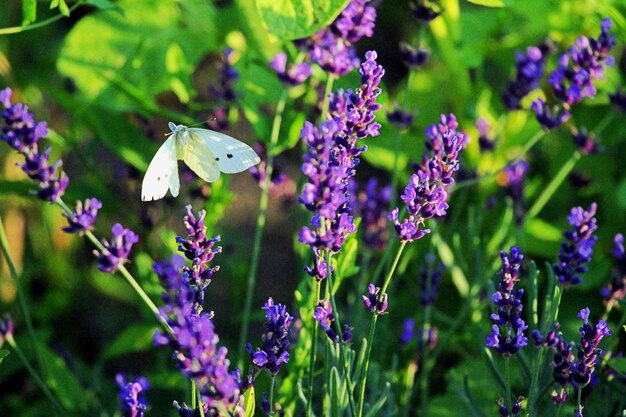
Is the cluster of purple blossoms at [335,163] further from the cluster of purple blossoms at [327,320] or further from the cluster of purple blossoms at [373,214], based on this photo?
the cluster of purple blossoms at [373,214]

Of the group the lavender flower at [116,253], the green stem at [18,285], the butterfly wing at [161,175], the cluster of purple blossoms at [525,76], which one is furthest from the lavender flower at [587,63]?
the green stem at [18,285]

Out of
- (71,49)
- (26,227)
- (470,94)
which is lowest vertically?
(26,227)

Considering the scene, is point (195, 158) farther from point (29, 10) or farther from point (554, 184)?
point (554, 184)

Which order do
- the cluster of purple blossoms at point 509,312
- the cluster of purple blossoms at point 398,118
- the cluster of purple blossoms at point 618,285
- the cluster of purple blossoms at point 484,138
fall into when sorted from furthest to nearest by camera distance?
the cluster of purple blossoms at point 484,138 < the cluster of purple blossoms at point 398,118 < the cluster of purple blossoms at point 618,285 < the cluster of purple blossoms at point 509,312

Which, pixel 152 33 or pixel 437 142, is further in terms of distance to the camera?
pixel 152 33

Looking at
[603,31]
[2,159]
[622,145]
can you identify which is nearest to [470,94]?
[622,145]

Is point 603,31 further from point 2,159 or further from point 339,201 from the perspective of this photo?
point 2,159

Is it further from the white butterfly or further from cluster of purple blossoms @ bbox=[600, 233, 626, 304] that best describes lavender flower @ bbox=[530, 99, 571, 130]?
the white butterfly
